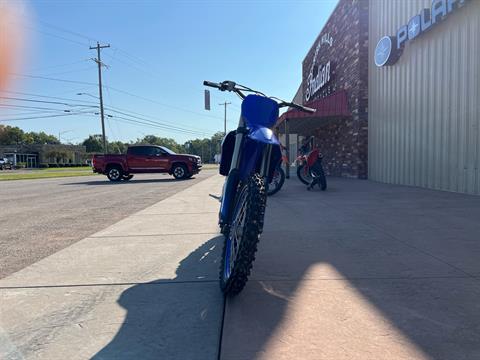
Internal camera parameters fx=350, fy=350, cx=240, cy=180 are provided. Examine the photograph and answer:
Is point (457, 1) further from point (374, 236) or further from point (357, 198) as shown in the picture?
point (374, 236)

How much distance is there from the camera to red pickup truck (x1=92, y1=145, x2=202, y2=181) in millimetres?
18609

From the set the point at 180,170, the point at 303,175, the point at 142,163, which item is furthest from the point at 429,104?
the point at 142,163

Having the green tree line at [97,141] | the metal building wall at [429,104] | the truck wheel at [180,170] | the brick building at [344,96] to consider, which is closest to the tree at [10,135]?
the green tree line at [97,141]

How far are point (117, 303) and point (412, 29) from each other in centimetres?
1151

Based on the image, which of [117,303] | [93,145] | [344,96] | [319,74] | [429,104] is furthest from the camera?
[93,145]

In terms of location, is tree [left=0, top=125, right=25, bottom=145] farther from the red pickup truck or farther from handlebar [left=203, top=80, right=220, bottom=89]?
handlebar [left=203, top=80, right=220, bottom=89]

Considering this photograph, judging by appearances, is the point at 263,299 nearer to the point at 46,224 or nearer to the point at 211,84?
the point at 211,84

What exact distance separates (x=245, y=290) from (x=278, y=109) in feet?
5.32

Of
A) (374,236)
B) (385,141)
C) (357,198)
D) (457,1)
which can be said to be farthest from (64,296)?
(385,141)

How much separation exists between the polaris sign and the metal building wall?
0.63 feet

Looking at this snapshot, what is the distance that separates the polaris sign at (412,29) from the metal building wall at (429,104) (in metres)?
0.19

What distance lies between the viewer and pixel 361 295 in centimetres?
264

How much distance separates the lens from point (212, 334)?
2.10 metres

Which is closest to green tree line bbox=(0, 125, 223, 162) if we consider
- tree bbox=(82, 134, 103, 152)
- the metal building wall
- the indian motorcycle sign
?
tree bbox=(82, 134, 103, 152)
